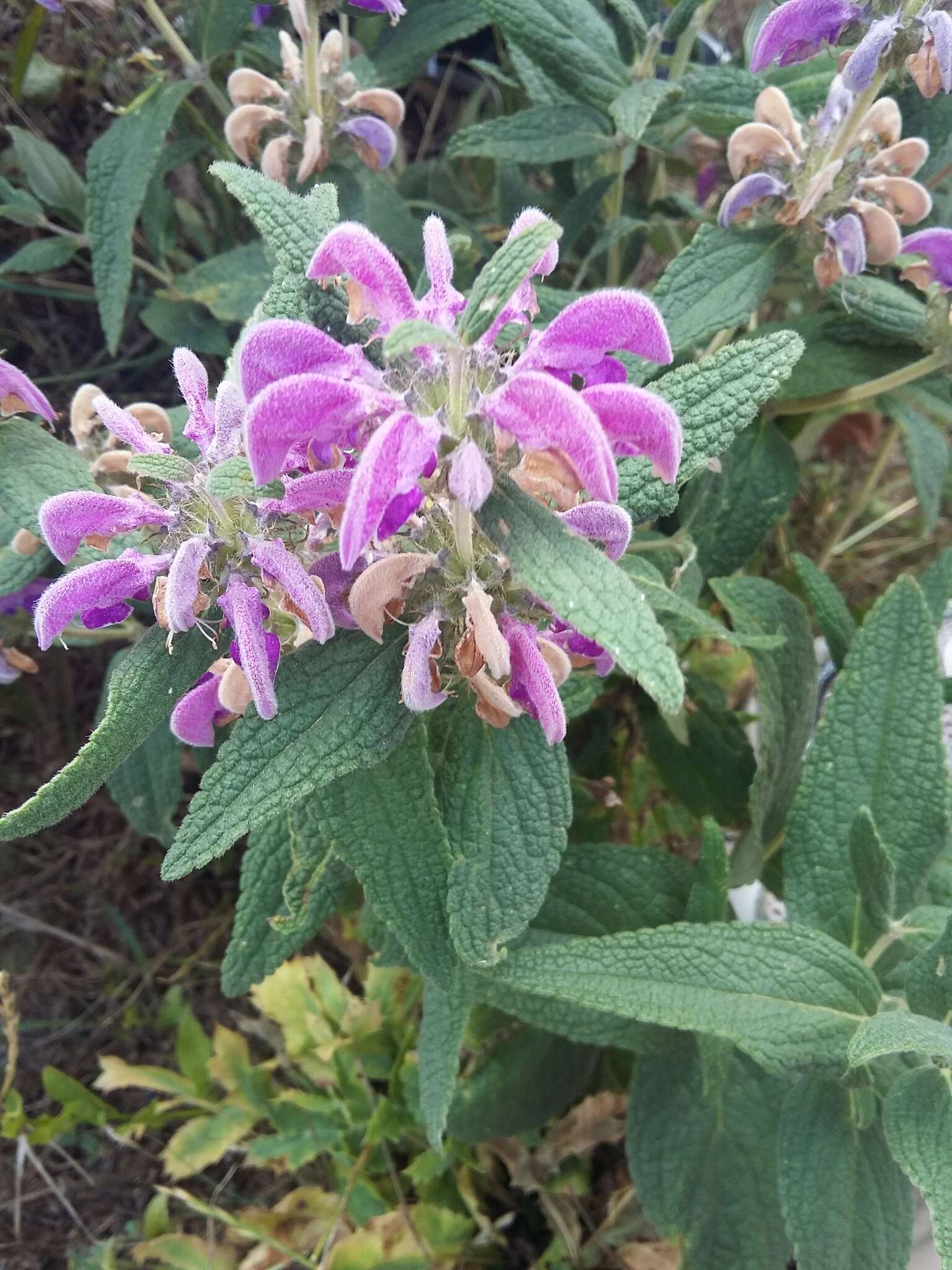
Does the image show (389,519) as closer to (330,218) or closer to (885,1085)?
(330,218)

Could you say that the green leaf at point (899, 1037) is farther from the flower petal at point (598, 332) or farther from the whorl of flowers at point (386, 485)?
the flower petal at point (598, 332)

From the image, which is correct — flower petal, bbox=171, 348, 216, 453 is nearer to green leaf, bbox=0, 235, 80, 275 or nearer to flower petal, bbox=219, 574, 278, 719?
flower petal, bbox=219, 574, 278, 719

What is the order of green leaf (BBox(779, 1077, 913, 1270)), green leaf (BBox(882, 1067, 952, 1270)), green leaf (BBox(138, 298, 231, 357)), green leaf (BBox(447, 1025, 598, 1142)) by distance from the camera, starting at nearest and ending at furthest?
green leaf (BBox(882, 1067, 952, 1270)) < green leaf (BBox(779, 1077, 913, 1270)) < green leaf (BBox(447, 1025, 598, 1142)) < green leaf (BBox(138, 298, 231, 357))

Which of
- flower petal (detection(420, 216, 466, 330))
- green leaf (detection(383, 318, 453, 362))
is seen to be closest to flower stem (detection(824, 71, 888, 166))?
flower petal (detection(420, 216, 466, 330))

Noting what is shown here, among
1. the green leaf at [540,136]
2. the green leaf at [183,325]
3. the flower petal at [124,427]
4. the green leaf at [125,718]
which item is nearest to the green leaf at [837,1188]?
the green leaf at [125,718]

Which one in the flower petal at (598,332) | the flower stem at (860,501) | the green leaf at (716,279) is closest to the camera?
the flower petal at (598,332)

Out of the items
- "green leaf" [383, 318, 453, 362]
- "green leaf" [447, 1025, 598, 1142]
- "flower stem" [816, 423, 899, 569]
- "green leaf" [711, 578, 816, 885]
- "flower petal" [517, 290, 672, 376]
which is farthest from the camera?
"flower stem" [816, 423, 899, 569]

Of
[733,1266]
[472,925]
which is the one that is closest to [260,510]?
[472,925]
